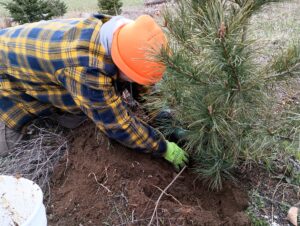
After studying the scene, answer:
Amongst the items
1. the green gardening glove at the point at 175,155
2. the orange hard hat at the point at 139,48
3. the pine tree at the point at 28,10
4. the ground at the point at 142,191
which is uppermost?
the orange hard hat at the point at 139,48

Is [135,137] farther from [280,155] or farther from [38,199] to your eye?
[280,155]

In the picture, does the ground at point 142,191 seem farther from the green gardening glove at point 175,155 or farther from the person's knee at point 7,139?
the person's knee at point 7,139

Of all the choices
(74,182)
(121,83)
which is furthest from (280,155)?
(74,182)

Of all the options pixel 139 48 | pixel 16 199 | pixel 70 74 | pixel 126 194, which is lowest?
pixel 126 194

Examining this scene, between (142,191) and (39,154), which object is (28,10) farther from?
(142,191)

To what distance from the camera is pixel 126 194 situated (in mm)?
2035

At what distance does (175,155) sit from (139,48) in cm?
79

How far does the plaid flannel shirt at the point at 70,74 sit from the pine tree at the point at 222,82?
283mm

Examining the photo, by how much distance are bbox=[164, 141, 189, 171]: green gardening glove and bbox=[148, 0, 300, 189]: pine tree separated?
28cm

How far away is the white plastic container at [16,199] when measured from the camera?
174 centimetres

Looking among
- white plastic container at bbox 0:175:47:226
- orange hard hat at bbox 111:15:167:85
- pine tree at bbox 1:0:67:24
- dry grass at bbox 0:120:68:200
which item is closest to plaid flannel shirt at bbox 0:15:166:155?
orange hard hat at bbox 111:15:167:85

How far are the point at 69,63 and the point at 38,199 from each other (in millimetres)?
740

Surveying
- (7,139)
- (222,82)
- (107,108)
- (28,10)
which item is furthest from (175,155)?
(28,10)

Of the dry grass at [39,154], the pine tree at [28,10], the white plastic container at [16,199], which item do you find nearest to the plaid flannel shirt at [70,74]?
the dry grass at [39,154]
